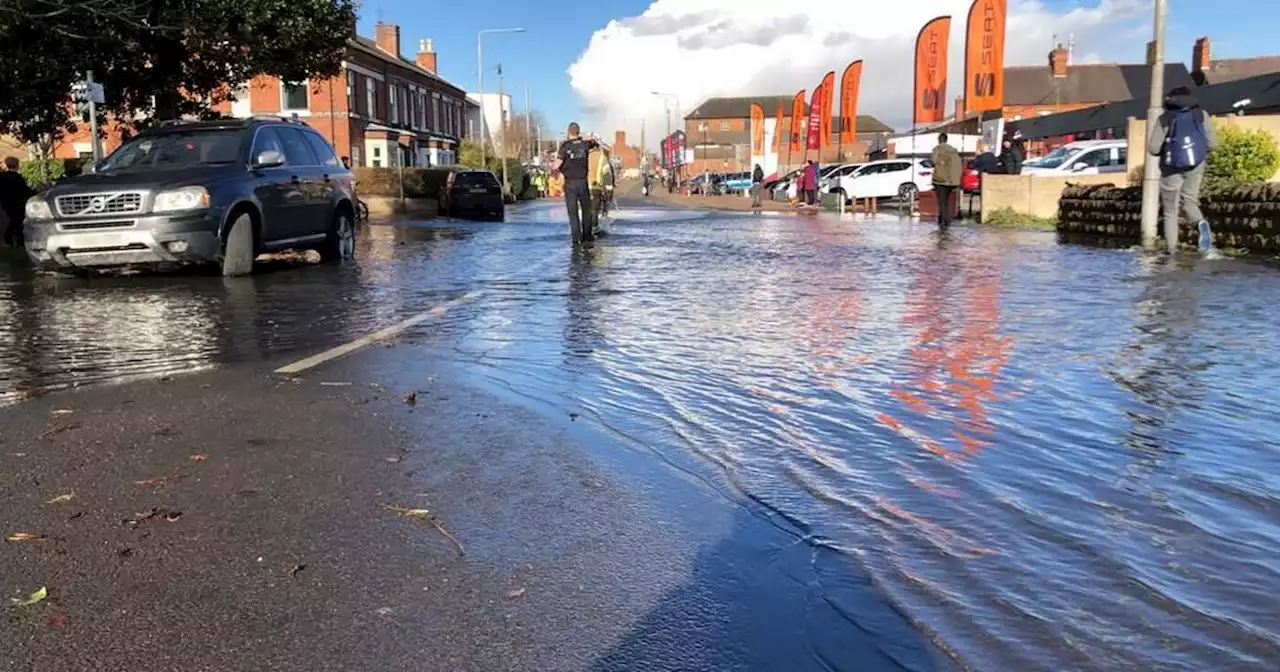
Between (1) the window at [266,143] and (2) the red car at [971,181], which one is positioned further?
(2) the red car at [971,181]

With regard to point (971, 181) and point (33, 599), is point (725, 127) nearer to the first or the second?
point (971, 181)

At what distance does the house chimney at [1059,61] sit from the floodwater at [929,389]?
7241cm

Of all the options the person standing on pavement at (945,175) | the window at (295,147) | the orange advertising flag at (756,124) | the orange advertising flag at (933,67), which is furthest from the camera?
the orange advertising flag at (756,124)

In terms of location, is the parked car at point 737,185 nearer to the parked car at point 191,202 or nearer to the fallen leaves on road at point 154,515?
the parked car at point 191,202

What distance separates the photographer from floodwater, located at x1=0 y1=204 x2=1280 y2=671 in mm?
3049

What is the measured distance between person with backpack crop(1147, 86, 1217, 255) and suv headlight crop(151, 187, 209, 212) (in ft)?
35.6

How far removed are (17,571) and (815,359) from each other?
4.51 metres

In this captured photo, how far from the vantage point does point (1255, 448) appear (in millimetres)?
4387

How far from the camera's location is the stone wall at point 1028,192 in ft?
70.9

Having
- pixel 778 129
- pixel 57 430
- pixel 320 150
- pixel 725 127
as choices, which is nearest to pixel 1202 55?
pixel 778 129

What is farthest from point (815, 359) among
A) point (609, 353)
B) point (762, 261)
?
point (762, 261)

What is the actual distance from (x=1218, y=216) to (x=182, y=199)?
12.4m

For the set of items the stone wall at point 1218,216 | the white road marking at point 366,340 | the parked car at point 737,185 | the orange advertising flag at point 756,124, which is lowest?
the white road marking at point 366,340

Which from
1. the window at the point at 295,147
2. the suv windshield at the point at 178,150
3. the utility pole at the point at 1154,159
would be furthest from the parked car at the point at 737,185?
the suv windshield at the point at 178,150
